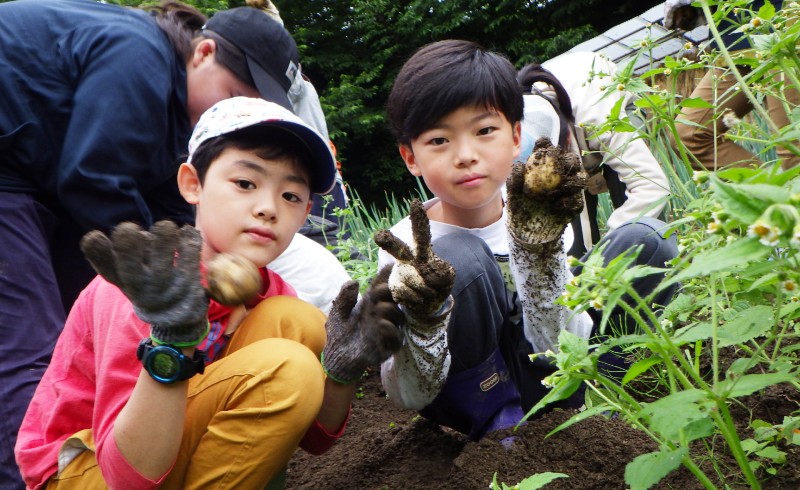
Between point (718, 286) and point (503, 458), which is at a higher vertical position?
point (718, 286)

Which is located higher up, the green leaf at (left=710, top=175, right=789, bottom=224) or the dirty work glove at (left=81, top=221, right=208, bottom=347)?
the green leaf at (left=710, top=175, right=789, bottom=224)

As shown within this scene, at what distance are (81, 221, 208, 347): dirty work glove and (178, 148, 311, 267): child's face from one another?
0.34m

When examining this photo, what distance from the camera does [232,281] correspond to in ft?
4.08

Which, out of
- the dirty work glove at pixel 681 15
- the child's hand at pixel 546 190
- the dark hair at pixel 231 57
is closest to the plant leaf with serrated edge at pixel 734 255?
the child's hand at pixel 546 190

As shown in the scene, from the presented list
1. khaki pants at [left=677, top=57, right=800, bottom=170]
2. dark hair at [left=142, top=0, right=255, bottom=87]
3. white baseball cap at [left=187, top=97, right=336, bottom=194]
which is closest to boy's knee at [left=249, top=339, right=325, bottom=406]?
white baseball cap at [left=187, top=97, right=336, bottom=194]

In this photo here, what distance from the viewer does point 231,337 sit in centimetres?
173

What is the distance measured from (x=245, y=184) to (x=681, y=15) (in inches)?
108

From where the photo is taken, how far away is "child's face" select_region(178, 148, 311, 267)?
5.34ft

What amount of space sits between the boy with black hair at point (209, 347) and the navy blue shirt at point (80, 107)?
563 mm

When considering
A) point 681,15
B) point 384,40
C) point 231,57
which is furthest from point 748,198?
point 384,40

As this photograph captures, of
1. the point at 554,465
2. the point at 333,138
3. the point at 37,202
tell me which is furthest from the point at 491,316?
the point at 333,138

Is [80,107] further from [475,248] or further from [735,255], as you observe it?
[735,255]

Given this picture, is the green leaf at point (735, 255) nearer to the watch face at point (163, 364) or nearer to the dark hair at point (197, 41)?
the watch face at point (163, 364)

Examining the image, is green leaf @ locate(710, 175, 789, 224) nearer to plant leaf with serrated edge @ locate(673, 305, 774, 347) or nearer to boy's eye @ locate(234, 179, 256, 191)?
plant leaf with serrated edge @ locate(673, 305, 774, 347)
